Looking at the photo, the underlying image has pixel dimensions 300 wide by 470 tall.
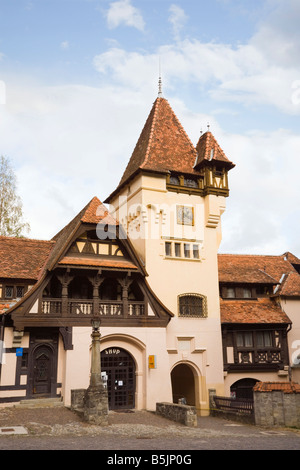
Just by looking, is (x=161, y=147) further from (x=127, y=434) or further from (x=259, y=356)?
(x=127, y=434)

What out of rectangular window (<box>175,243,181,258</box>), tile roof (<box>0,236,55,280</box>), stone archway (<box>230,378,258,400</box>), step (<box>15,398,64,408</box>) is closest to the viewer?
step (<box>15,398,64,408</box>)

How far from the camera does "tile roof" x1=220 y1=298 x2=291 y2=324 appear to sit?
26.8 m

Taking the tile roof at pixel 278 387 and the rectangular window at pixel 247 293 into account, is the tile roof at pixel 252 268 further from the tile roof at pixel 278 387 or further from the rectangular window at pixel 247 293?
the tile roof at pixel 278 387

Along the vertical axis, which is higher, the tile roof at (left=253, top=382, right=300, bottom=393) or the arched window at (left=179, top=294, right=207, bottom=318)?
the arched window at (left=179, top=294, right=207, bottom=318)

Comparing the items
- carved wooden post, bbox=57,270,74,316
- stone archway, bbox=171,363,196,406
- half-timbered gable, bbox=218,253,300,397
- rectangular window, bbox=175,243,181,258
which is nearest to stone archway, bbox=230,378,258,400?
half-timbered gable, bbox=218,253,300,397

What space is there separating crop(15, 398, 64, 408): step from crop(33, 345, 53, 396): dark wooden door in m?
0.59

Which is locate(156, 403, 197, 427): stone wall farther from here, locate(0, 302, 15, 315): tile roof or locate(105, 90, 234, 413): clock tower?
locate(0, 302, 15, 315): tile roof

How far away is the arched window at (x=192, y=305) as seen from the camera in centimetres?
2531

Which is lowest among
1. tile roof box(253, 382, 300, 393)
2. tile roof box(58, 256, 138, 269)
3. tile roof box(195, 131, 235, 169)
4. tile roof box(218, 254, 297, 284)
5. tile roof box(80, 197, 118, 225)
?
tile roof box(253, 382, 300, 393)

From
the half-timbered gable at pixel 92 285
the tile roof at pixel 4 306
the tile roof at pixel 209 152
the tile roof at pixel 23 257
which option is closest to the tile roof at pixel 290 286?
the tile roof at pixel 209 152

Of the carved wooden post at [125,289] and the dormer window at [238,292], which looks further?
the dormer window at [238,292]

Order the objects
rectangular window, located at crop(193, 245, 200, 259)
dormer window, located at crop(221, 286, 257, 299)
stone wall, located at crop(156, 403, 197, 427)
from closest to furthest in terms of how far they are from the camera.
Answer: stone wall, located at crop(156, 403, 197, 427) → rectangular window, located at crop(193, 245, 200, 259) → dormer window, located at crop(221, 286, 257, 299)

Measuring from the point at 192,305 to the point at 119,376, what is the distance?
5931 millimetres

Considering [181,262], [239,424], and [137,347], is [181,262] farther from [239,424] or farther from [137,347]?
[239,424]
